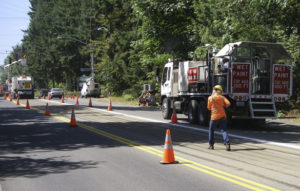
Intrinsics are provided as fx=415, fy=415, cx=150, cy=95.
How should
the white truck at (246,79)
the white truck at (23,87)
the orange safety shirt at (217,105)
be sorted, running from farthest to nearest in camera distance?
the white truck at (23,87), the white truck at (246,79), the orange safety shirt at (217,105)

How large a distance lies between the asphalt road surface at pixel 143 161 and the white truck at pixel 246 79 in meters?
1.22

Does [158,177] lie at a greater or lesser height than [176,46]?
lesser

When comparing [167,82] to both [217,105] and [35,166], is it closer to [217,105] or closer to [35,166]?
[217,105]

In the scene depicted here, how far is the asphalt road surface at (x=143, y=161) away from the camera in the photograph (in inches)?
297

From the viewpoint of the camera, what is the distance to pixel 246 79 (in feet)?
54.1

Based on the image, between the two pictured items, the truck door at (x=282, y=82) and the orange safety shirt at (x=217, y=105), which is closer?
the orange safety shirt at (x=217, y=105)

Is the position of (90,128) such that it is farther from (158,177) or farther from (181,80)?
(158,177)

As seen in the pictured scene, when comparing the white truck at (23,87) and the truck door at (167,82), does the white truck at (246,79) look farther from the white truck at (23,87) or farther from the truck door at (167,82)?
the white truck at (23,87)

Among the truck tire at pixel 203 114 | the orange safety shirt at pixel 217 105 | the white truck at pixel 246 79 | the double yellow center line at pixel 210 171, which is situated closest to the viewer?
the double yellow center line at pixel 210 171

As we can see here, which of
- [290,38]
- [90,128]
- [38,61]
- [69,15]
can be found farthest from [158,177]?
[38,61]

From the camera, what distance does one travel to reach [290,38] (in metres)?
20.8

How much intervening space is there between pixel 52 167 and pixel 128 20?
42337 mm


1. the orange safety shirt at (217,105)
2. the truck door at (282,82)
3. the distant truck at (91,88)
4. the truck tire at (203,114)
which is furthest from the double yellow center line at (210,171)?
the distant truck at (91,88)

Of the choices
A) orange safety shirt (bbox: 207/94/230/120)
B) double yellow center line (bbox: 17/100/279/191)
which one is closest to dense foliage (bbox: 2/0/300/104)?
orange safety shirt (bbox: 207/94/230/120)
